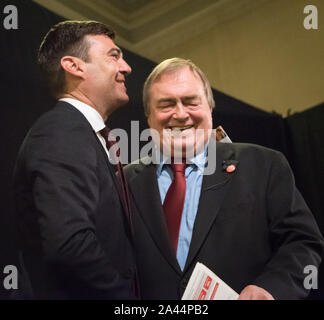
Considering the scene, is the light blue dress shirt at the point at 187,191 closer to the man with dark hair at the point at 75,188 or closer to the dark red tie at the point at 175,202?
the dark red tie at the point at 175,202

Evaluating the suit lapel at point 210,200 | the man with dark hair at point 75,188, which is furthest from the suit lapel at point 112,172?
the suit lapel at point 210,200

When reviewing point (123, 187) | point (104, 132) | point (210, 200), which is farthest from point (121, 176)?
point (210, 200)

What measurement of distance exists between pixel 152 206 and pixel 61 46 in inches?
23.1

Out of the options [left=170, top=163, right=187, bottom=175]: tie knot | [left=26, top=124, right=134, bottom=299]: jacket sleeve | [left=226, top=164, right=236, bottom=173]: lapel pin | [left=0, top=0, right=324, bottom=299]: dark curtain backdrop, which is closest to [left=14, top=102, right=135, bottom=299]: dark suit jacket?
[left=26, top=124, right=134, bottom=299]: jacket sleeve

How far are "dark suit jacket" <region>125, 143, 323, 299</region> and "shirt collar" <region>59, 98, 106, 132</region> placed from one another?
254 mm

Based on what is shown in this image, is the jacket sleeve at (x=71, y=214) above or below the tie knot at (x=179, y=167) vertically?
below

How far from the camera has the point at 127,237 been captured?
1.31 metres

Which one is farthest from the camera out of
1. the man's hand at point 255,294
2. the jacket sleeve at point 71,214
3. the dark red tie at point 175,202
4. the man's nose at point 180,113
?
the man's nose at point 180,113

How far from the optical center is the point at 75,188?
3.85 ft

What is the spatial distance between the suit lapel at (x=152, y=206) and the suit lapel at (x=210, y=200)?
7 cm

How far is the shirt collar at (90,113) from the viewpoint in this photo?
138cm

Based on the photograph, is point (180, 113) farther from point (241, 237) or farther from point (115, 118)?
point (241, 237)
